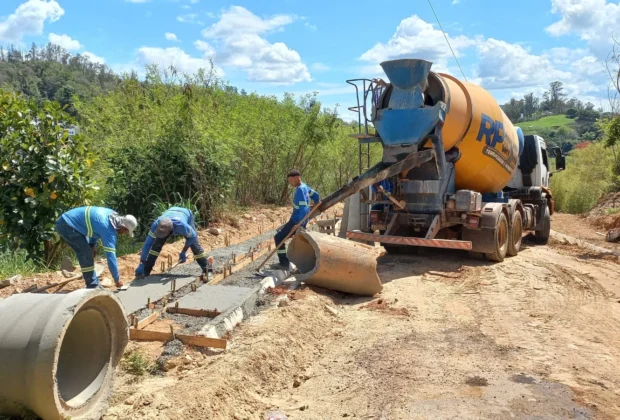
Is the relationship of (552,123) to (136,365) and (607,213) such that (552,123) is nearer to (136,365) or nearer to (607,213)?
(607,213)

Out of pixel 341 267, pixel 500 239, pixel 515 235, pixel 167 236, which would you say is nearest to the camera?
pixel 341 267

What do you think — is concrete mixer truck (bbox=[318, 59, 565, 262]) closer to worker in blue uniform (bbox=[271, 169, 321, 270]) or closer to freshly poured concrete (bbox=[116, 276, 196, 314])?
worker in blue uniform (bbox=[271, 169, 321, 270])

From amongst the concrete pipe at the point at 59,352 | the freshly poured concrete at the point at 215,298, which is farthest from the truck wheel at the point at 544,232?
the concrete pipe at the point at 59,352

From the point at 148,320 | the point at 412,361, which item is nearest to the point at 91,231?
the point at 148,320

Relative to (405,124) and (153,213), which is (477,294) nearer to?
(405,124)

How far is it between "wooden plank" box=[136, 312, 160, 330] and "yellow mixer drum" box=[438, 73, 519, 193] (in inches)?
211

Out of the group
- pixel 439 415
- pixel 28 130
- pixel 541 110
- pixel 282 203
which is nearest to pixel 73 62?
pixel 541 110

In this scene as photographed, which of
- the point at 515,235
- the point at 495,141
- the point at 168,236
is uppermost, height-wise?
the point at 495,141

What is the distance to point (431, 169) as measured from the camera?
332 inches

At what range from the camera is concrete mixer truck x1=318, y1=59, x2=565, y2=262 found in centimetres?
799

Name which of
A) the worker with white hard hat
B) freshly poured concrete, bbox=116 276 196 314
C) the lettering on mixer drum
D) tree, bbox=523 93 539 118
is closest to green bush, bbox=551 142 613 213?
the lettering on mixer drum

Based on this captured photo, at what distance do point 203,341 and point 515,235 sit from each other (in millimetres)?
7318

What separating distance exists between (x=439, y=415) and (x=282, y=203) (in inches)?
538

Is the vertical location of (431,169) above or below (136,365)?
above
